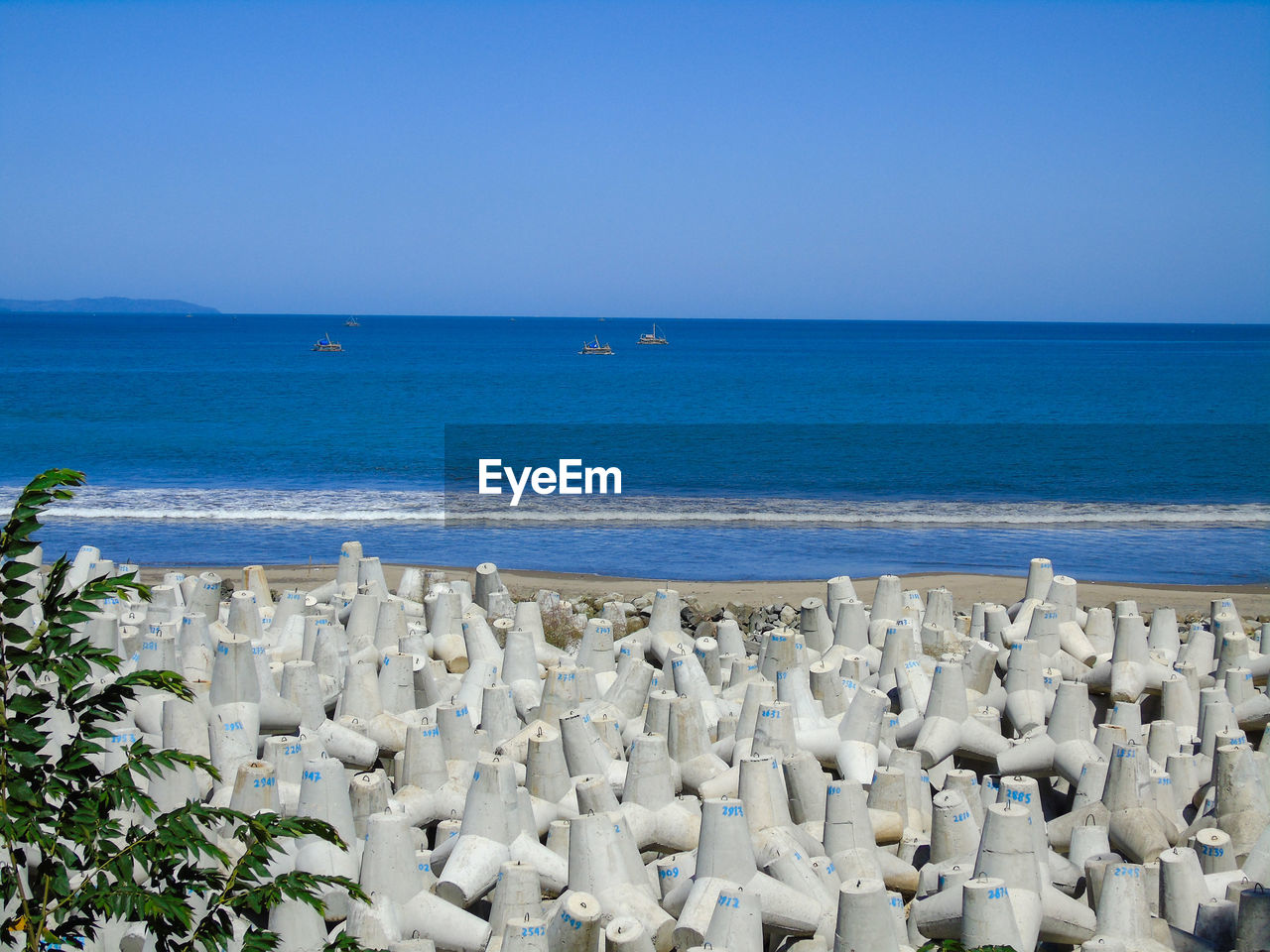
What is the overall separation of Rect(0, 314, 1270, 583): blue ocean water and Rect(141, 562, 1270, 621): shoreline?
1188mm

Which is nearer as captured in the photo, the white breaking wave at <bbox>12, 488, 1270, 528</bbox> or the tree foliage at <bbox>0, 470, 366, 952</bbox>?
the tree foliage at <bbox>0, 470, 366, 952</bbox>

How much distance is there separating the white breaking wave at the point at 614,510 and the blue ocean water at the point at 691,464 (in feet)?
0.45

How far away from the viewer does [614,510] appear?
25.8 m

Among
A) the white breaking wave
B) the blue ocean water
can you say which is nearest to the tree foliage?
the blue ocean water

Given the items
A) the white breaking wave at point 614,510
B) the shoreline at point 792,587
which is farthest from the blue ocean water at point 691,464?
the shoreline at point 792,587

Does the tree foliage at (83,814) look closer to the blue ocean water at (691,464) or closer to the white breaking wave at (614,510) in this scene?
the blue ocean water at (691,464)

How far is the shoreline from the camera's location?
1506 centimetres

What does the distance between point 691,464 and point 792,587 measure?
19450mm

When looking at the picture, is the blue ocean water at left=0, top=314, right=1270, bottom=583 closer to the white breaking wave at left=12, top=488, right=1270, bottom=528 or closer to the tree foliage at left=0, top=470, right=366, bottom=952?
the white breaking wave at left=12, top=488, right=1270, bottom=528

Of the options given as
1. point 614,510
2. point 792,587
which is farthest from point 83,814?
point 614,510

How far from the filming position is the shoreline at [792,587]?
15062 millimetres

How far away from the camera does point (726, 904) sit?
4438 millimetres

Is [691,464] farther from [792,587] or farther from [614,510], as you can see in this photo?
[792,587]

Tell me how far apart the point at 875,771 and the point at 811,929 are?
5.14ft
